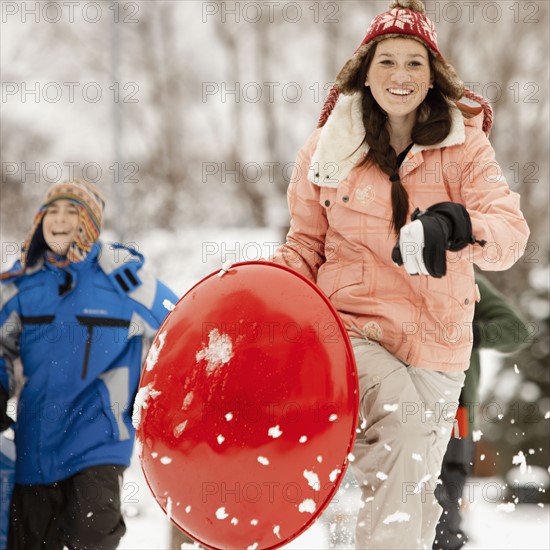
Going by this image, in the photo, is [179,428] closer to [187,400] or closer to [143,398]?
[187,400]

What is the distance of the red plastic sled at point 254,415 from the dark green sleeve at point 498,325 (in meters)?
1.99

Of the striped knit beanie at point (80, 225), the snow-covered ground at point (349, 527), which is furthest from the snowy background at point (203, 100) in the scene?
the striped knit beanie at point (80, 225)

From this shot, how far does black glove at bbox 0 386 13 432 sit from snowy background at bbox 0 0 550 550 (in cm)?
653

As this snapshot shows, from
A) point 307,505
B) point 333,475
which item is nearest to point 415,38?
point 333,475

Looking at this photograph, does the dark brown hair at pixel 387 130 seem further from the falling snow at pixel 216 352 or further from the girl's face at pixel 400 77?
the falling snow at pixel 216 352

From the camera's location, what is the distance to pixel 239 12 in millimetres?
17094

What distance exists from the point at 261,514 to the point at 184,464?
29cm

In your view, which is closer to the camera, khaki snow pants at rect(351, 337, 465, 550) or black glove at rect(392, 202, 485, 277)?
black glove at rect(392, 202, 485, 277)

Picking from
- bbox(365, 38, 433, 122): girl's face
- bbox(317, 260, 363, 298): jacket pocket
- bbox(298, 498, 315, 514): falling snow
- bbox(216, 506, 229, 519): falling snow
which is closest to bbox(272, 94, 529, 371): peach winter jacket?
bbox(317, 260, 363, 298): jacket pocket

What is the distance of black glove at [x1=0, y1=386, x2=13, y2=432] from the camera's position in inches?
A: 179

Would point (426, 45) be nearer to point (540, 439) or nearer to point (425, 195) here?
point (425, 195)

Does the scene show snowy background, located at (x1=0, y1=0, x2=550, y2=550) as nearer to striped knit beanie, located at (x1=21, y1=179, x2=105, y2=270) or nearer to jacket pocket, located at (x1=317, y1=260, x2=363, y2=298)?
striped knit beanie, located at (x1=21, y1=179, x2=105, y2=270)

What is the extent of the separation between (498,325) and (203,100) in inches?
515

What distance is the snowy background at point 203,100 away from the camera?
1328 cm
